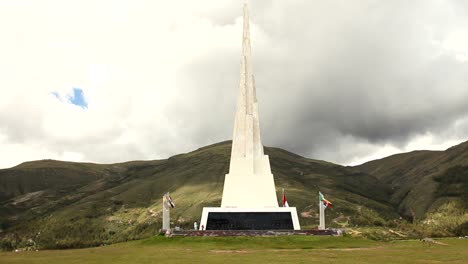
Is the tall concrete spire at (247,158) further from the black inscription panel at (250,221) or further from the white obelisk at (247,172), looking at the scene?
the black inscription panel at (250,221)

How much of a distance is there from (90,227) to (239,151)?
123 m

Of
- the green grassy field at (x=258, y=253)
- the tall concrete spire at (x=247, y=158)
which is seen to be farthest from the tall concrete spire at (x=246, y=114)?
the green grassy field at (x=258, y=253)

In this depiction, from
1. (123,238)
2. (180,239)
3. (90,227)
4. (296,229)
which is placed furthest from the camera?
(90,227)

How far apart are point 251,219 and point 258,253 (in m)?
17.1

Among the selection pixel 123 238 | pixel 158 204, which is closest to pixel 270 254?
pixel 123 238

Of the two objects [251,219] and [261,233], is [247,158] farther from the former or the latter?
[261,233]

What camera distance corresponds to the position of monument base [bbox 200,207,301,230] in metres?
55.0

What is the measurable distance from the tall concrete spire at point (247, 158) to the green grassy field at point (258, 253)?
430 inches

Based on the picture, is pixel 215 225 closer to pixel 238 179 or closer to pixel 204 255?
pixel 238 179

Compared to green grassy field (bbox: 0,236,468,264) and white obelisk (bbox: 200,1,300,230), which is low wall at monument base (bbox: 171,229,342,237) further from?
white obelisk (bbox: 200,1,300,230)

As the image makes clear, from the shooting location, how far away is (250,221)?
55.4m

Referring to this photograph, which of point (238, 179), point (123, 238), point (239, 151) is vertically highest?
point (239, 151)

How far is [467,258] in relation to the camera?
1292 inches

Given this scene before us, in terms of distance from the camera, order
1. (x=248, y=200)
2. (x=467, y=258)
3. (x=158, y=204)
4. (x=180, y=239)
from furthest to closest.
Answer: (x=158, y=204) → (x=248, y=200) → (x=180, y=239) → (x=467, y=258)
